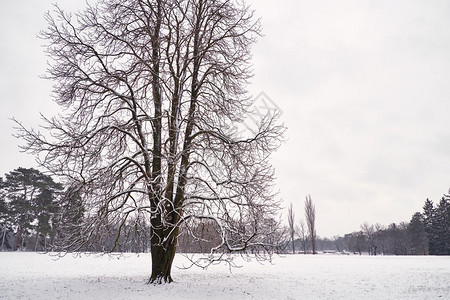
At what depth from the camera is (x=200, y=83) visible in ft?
38.1

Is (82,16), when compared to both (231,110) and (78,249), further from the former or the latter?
(78,249)

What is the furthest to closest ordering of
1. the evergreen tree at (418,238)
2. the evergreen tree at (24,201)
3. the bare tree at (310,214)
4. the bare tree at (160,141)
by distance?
the evergreen tree at (418,238), the bare tree at (310,214), the evergreen tree at (24,201), the bare tree at (160,141)

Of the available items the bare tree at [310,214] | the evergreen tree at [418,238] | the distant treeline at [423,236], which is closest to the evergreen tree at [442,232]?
the distant treeline at [423,236]

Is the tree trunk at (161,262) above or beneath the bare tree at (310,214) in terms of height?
beneath

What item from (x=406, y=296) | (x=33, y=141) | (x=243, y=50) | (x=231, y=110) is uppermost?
(x=243, y=50)

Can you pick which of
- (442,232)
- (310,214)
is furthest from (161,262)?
(442,232)

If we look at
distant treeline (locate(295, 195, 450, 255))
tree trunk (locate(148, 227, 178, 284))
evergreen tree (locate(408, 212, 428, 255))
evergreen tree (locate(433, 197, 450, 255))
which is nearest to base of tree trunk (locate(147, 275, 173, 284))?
tree trunk (locate(148, 227, 178, 284))

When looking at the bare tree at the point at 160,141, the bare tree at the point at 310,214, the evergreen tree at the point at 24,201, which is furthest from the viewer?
the bare tree at the point at 310,214

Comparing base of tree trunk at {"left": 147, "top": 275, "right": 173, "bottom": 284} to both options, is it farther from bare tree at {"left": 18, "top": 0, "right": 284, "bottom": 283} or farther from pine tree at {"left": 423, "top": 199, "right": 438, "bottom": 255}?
pine tree at {"left": 423, "top": 199, "right": 438, "bottom": 255}

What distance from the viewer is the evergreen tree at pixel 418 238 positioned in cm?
6809

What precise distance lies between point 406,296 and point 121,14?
1525 centimetres

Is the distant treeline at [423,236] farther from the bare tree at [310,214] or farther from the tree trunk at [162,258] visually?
the tree trunk at [162,258]

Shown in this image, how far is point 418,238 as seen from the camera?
68.1m

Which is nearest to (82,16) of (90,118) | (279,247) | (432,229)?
(90,118)
